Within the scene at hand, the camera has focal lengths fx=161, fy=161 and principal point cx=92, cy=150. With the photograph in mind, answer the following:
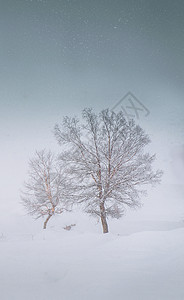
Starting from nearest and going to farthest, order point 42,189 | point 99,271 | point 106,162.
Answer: point 99,271, point 106,162, point 42,189

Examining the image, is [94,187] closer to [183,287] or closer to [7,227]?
[183,287]

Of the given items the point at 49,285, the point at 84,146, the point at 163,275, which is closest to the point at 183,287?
the point at 163,275

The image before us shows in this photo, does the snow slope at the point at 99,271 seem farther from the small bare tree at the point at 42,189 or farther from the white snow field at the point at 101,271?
the small bare tree at the point at 42,189

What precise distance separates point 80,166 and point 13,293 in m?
6.99

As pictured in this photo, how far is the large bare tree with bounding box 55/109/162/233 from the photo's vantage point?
8.91m

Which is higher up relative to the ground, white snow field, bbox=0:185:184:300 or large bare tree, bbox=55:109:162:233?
large bare tree, bbox=55:109:162:233

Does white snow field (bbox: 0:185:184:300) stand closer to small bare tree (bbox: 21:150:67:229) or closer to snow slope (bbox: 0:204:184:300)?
snow slope (bbox: 0:204:184:300)

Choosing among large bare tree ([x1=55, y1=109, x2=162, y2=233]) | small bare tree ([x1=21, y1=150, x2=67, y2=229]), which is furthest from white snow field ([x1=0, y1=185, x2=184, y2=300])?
small bare tree ([x1=21, y1=150, x2=67, y2=229])

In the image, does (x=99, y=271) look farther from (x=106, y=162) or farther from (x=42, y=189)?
A: (x=42, y=189)

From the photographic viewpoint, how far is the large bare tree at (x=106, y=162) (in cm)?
891

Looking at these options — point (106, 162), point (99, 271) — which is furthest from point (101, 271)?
point (106, 162)

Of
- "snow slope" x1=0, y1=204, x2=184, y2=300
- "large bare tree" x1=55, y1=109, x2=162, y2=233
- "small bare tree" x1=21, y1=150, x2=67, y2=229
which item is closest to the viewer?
"snow slope" x1=0, y1=204, x2=184, y2=300

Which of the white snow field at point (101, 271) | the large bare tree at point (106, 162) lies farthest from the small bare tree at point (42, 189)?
the white snow field at point (101, 271)

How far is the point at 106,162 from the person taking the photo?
9195 millimetres
